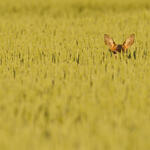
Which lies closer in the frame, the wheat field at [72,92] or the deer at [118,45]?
the wheat field at [72,92]

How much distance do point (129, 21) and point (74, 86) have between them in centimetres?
518

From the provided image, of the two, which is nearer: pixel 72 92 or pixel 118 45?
pixel 72 92

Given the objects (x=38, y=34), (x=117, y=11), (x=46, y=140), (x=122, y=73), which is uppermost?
(x=117, y=11)

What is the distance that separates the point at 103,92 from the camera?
9.85 ft

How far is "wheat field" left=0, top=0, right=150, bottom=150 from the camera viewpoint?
2.15 m

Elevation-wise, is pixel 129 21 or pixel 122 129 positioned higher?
pixel 129 21

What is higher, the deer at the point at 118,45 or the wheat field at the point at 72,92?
the deer at the point at 118,45

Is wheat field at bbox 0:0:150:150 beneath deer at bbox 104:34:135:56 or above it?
beneath

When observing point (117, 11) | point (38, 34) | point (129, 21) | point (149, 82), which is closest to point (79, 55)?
point (149, 82)

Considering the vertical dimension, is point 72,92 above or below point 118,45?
below

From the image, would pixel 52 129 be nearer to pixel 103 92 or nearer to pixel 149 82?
pixel 103 92

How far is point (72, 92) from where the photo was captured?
303cm

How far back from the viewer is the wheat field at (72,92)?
2.15 metres

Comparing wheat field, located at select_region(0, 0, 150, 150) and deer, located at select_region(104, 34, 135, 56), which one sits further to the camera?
deer, located at select_region(104, 34, 135, 56)
